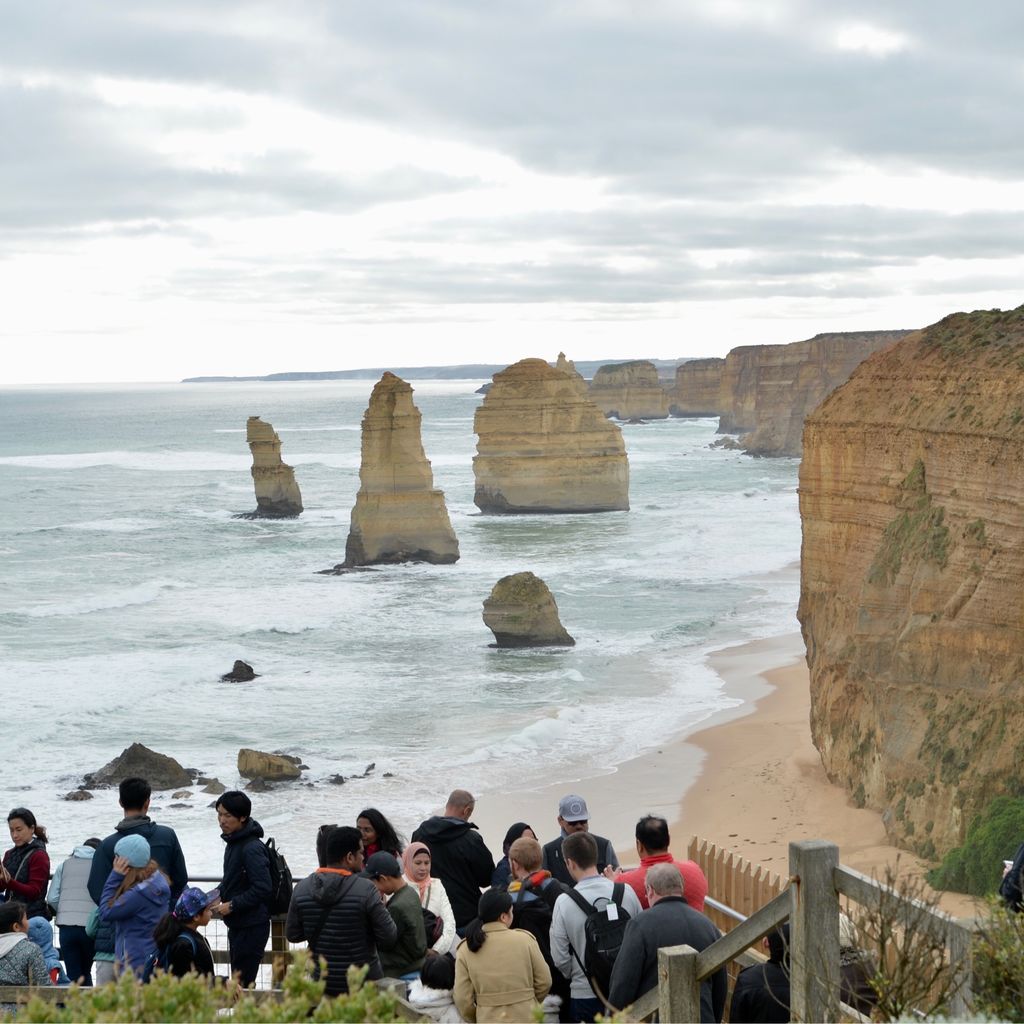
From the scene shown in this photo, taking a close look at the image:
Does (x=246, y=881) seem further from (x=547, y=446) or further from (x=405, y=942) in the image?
(x=547, y=446)

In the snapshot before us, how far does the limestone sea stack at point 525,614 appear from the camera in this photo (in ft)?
108

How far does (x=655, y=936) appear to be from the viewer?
5957 mm

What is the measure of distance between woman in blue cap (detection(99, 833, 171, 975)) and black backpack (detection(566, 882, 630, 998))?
2.45 meters

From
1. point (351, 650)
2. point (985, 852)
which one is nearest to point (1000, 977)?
point (985, 852)

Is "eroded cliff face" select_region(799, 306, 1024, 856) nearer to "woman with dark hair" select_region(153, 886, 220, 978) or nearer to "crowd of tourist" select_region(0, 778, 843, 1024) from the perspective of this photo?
"crowd of tourist" select_region(0, 778, 843, 1024)

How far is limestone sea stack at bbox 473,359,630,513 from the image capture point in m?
65.4

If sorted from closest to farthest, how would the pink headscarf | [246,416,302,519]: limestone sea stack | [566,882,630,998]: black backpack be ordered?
1. [566,882,630,998]: black backpack
2. the pink headscarf
3. [246,416,302,519]: limestone sea stack

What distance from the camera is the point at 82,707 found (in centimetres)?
2839

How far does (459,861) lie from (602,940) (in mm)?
1902

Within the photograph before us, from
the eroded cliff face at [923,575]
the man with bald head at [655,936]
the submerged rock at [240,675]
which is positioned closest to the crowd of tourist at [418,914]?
the man with bald head at [655,936]

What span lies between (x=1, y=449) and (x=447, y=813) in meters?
153

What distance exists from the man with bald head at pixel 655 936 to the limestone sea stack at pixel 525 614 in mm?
26860

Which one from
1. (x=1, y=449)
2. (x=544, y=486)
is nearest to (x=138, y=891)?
(x=544, y=486)

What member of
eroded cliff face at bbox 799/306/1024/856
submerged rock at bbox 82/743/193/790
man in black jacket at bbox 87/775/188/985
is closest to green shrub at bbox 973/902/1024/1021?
man in black jacket at bbox 87/775/188/985
